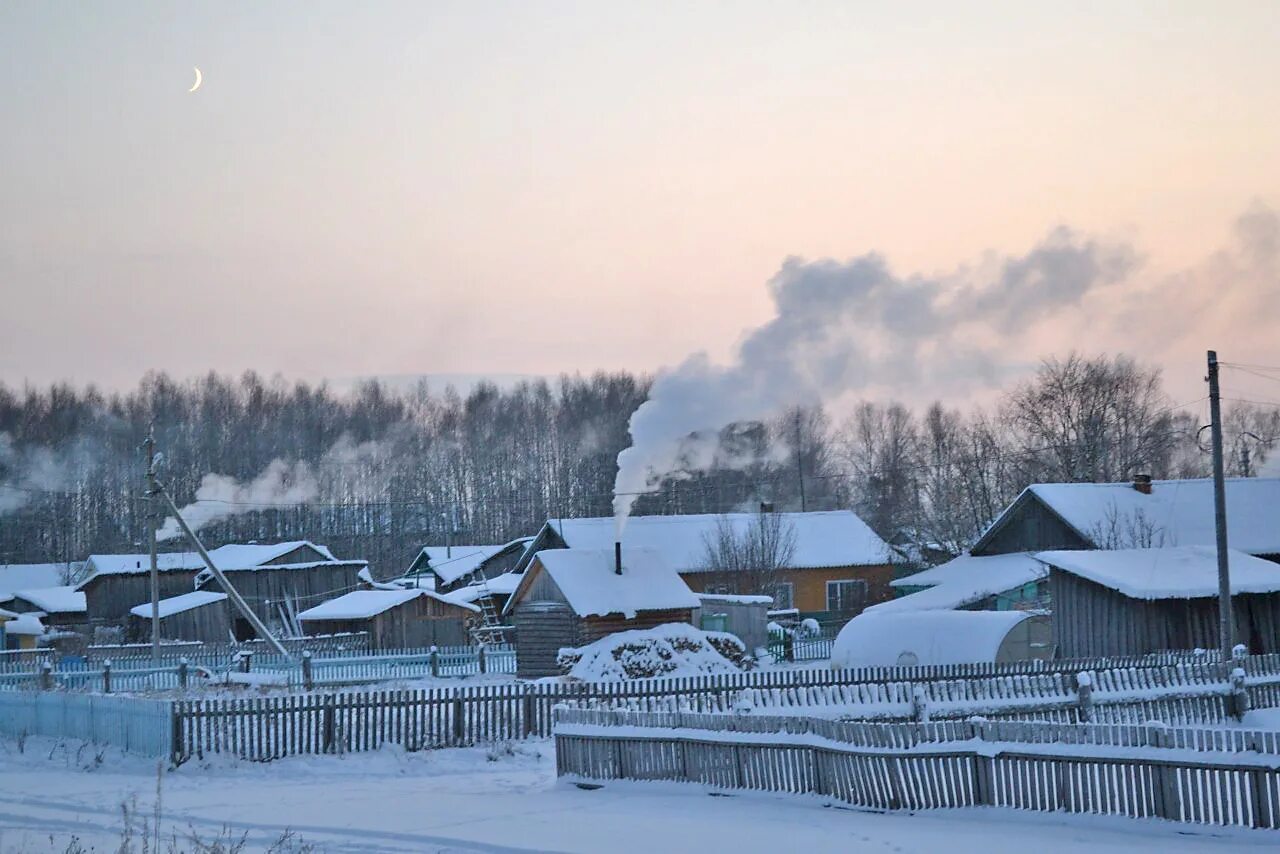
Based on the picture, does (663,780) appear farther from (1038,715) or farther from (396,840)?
(1038,715)

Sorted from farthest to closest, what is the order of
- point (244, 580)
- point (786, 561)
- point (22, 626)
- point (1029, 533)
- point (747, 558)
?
point (244, 580) < point (786, 561) < point (747, 558) < point (22, 626) < point (1029, 533)

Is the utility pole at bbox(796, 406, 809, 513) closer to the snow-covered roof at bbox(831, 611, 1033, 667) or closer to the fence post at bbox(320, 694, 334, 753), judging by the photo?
the snow-covered roof at bbox(831, 611, 1033, 667)

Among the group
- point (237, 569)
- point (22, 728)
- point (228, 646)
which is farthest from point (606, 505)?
point (22, 728)

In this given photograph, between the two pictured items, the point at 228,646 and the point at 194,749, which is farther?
the point at 228,646

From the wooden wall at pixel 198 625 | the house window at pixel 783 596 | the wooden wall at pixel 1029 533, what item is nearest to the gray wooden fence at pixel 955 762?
the wooden wall at pixel 1029 533

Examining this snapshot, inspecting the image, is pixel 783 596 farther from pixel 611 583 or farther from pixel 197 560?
pixel 197 560

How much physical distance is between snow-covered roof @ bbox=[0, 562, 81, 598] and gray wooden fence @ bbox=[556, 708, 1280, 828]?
6472cm

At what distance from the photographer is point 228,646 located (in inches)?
1858

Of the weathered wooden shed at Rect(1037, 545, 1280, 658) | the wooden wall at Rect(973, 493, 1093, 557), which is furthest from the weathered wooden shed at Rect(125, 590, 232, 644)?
the weathered wooden shed at Rect(1037, 545, 1280, 658)

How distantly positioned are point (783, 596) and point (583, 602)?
26.4 meters

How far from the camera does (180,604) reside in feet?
205

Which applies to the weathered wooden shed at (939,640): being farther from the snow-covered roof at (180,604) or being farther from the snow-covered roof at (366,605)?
the snow-covered roof at (180,604)

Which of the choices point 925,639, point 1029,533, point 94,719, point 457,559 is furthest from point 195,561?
point 925,639

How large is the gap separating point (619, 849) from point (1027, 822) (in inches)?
161
